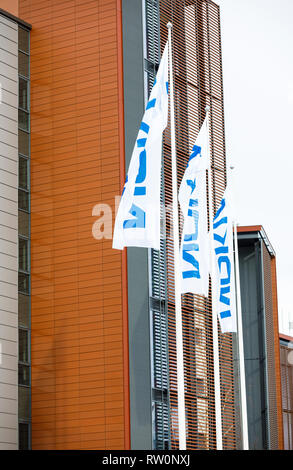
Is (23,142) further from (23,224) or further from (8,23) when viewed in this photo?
(8,23)

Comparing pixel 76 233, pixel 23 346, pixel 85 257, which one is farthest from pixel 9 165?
pixel 23 346

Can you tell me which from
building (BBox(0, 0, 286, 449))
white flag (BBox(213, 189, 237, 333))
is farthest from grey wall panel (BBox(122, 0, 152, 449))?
white flag (BBox(213, 189, 237, 333))

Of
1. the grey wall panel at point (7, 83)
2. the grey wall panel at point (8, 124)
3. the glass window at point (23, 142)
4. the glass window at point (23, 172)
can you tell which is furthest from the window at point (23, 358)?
the grey wall panel at point (7, 83)

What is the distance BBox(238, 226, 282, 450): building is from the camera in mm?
46719

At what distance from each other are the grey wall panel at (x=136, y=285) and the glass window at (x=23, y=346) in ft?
13.6

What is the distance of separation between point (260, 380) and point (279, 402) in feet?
10.6

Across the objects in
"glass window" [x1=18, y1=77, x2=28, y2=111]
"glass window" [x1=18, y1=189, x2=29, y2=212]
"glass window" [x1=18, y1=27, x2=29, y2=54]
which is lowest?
"glass window" [x1=18, y1=189, x2=29, y2=212]

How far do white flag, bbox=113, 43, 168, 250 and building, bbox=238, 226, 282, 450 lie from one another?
84.9 ft

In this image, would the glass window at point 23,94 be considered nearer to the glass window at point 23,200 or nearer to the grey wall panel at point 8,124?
the grey wall panel at point 8,124

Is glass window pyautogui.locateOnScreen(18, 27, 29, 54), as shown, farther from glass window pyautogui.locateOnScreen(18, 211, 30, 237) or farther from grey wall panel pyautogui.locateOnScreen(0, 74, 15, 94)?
glass window pyautogui.locateOnScreen(18, 211, 30, 237)
